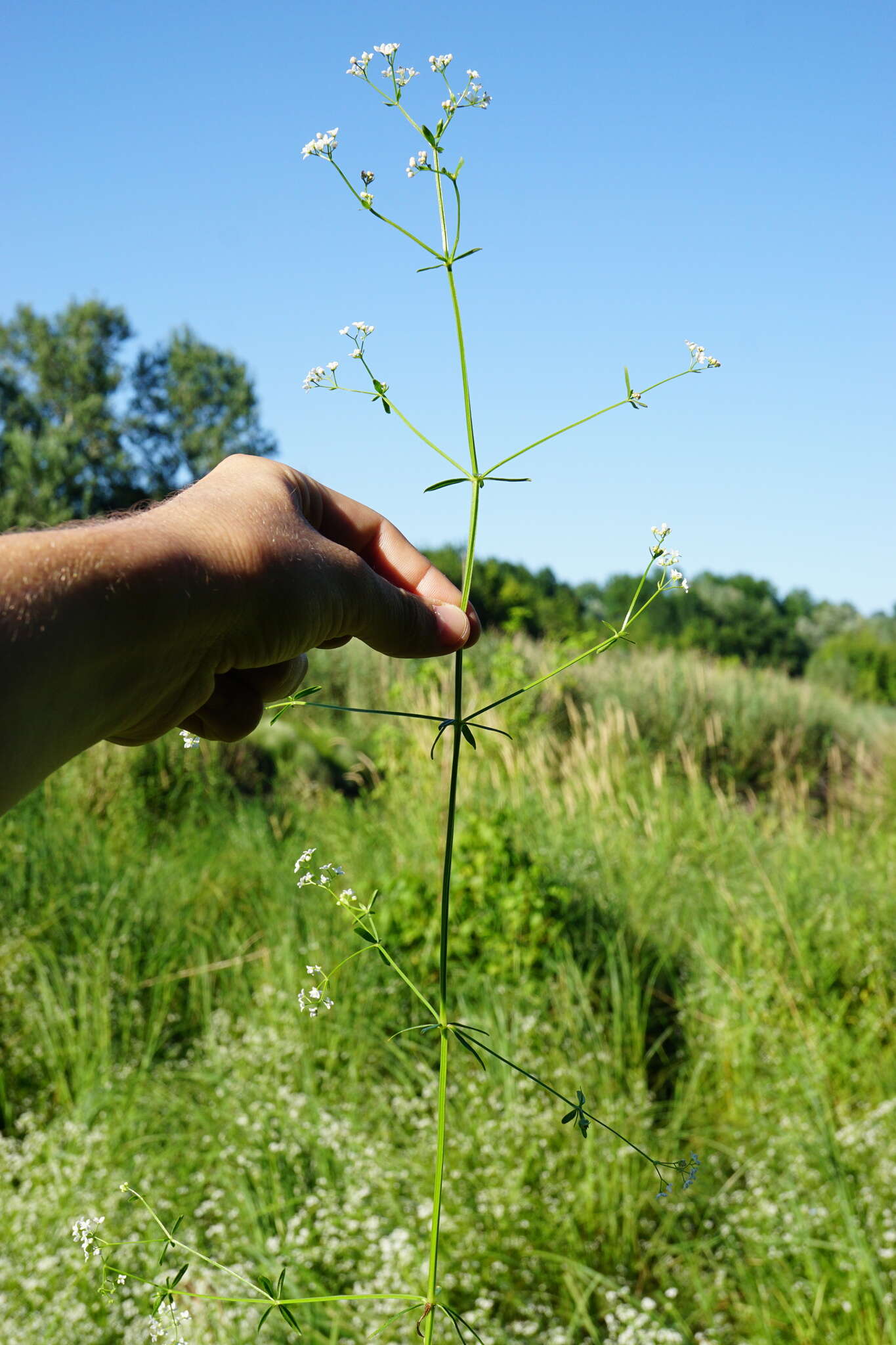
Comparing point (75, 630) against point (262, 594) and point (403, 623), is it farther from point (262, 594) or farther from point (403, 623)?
point (403, 623)

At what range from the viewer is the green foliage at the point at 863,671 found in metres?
20.1

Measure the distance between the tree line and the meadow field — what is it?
1478 centimetres

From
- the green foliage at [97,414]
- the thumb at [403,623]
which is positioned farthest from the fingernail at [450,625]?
the green foliage at [97,414]

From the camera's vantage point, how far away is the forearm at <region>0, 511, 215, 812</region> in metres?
0.93

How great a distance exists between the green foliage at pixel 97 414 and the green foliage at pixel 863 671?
20.6m

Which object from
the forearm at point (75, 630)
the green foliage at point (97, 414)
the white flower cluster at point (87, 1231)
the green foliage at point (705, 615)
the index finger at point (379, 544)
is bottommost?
the white flower cluster at point (87, 1231)

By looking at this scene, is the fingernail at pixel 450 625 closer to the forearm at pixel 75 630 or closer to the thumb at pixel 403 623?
the thumb at pixel 403 623

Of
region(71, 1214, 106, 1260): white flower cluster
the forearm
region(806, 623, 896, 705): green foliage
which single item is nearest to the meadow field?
region(71, 1214, 106, 1260): white flower cluster

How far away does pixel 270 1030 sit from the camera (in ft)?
12.2

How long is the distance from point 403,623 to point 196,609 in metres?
0.34

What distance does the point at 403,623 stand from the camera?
1.36 meters

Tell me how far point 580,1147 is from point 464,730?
2.64m

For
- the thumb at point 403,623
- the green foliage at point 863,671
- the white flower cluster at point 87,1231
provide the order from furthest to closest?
the green foliage at point 863,671 < the thumb at point 403,623 < the white flower cluster at point 87,1231

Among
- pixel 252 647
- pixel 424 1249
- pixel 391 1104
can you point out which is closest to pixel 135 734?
pixel 252 647
